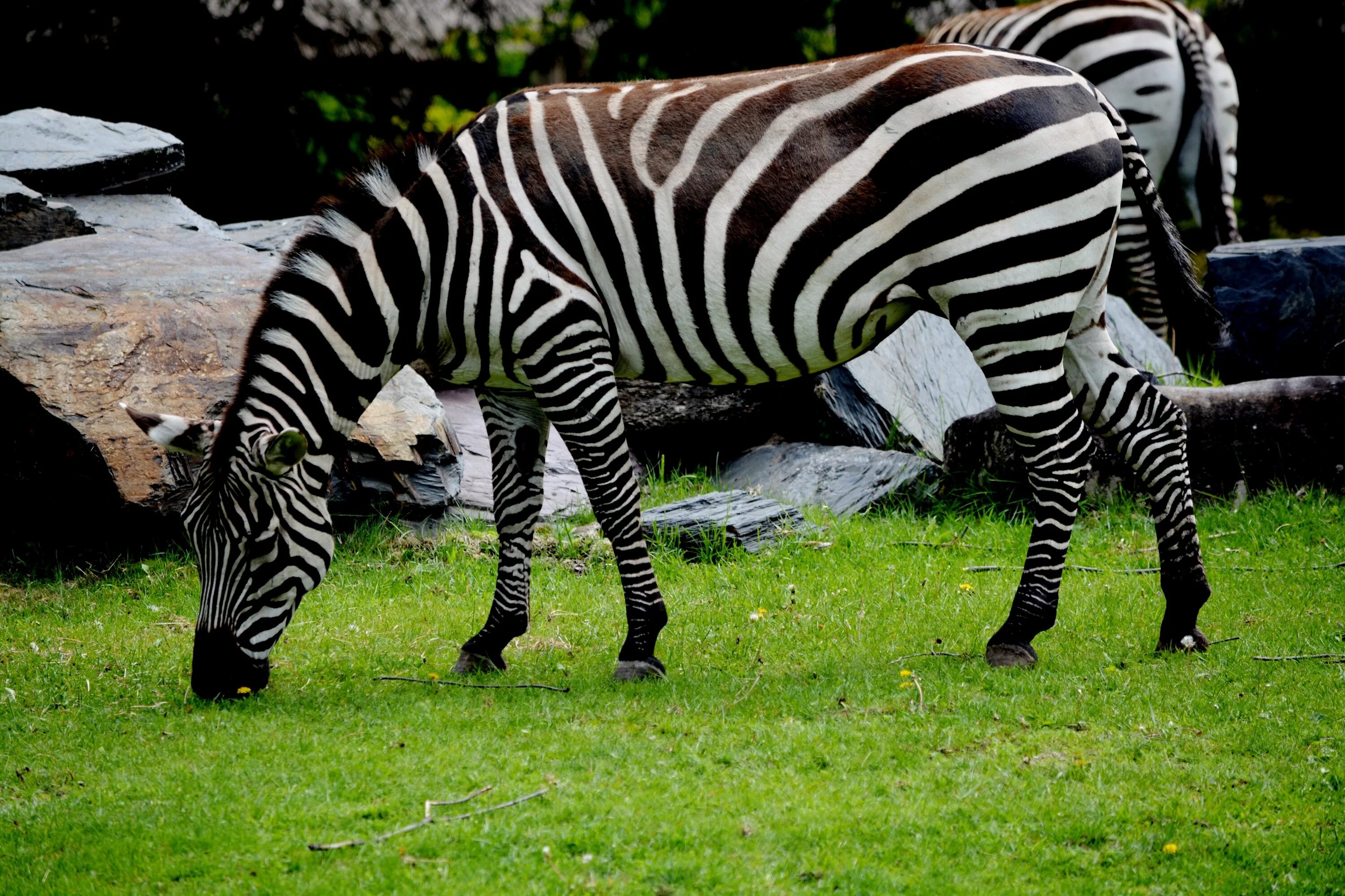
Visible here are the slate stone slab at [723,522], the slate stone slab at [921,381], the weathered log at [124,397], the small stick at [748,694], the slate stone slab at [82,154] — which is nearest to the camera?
the small stick at [748,694]

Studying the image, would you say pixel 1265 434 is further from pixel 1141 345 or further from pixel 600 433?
pixel 600 433

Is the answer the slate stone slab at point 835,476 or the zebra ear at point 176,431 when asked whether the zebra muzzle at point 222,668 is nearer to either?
the zebra ear at point 176,431

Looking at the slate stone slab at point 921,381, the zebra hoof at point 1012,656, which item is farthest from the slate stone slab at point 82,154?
the zebra hoof at point 1012,656

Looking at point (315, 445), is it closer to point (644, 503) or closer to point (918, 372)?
point (644, 503)

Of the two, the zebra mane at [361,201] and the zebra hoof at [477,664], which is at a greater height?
the zebra mane at [361,201]

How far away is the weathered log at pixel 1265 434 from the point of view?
8172 millimetres

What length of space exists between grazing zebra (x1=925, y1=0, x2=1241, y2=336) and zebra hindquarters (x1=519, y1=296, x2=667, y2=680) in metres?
6.32

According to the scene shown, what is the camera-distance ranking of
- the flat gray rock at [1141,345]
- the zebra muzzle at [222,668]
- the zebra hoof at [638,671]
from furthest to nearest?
the flat gray rock at [1141,345], the zebra hoof at [638,671], the zebra muzzle at [222,668]

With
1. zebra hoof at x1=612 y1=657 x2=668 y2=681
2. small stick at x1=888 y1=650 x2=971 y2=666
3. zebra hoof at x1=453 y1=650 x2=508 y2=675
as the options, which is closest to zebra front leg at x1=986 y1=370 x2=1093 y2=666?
small stick at x1=888 y1=650 x2=971 y2=666

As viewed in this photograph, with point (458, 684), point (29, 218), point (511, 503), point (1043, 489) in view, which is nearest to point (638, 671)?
point (458, 684)

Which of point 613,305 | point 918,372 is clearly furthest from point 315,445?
point 918,372

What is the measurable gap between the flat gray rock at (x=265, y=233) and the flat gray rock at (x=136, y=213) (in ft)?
0.64

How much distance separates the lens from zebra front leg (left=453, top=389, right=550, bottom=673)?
6000mm

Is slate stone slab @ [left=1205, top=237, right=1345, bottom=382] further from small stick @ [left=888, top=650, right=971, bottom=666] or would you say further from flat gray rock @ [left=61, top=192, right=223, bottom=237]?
flat gray rock @ [left=61, top=192, right=223, bottom=237]
